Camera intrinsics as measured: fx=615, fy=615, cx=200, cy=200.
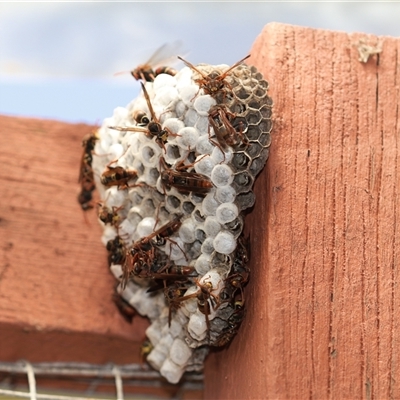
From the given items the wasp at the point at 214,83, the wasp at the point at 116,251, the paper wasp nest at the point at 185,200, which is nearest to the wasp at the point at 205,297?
the paper wasp nest at the point at 185,200

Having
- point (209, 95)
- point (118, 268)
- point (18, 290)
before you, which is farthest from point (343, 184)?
point (18, 290)

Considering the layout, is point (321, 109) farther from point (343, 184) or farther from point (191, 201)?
point (191, 201)

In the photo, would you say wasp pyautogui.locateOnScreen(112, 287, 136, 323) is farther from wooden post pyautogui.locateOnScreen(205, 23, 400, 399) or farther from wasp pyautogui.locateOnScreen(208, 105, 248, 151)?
wasp pyautogui.locateOnScreen(208, 105, 248, 151)

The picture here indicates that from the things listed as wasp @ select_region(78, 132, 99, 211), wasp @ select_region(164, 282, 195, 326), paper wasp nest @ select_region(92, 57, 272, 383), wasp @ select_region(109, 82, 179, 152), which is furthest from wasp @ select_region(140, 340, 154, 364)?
wasp @ select_region(109, 82, 179, 152)

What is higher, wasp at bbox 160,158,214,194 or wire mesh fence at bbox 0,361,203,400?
wasp at bbox 160,158,214,194

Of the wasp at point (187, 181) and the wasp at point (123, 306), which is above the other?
the wasp at point (187, 181)

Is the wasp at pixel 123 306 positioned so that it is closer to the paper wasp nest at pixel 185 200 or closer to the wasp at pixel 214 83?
the paper wasp nest at pixel 185 200

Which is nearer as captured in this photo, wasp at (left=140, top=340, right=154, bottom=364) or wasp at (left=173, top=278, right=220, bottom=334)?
wasp at (left=173, top=278, right=220, bottom=334)

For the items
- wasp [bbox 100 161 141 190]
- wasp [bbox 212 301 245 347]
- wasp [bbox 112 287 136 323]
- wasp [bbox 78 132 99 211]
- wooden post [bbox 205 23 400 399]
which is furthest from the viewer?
wasp [bbox 78 132 99 211]
